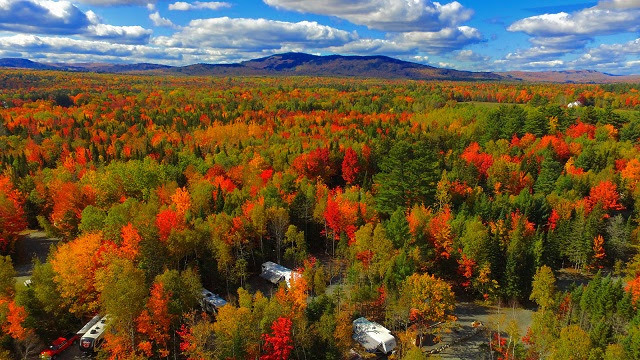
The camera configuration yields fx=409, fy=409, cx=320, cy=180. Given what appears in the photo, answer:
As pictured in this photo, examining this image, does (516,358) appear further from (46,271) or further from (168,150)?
(168,150)

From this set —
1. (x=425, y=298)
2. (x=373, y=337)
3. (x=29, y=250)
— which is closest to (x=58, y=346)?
(x=373, y=337)

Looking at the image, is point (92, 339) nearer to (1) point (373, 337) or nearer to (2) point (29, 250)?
(1) point (373, 337)

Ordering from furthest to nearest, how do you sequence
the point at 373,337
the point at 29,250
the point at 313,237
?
the point at 313,237
the point at 29,250
the point at 373,337

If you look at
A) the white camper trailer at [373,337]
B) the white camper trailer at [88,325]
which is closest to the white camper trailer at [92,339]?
the white camper trailer at [88,325]

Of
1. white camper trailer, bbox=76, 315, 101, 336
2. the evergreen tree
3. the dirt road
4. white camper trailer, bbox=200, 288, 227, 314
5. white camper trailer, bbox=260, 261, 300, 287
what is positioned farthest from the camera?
the evergreen tree

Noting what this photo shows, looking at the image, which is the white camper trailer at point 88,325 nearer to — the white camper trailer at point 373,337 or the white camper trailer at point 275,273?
the white camper trailer at point 275,273

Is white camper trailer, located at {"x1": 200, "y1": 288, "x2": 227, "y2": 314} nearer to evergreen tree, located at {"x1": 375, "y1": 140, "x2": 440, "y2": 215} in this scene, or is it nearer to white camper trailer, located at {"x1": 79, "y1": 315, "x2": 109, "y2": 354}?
white camper trailer, located at {"x1": 79, "y1": 315, "x2": 109, "y2": 354}

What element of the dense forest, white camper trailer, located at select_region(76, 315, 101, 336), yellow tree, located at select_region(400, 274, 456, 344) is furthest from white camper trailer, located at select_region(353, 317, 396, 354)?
white camper trailer, located at select_region(76, 315, 101, 336)
